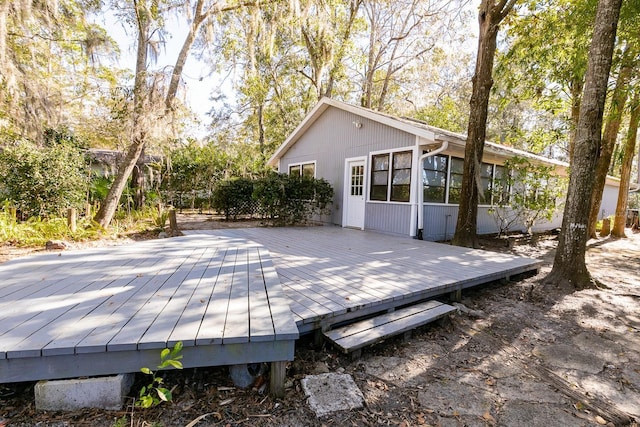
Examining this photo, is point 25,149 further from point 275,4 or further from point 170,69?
point 275,4

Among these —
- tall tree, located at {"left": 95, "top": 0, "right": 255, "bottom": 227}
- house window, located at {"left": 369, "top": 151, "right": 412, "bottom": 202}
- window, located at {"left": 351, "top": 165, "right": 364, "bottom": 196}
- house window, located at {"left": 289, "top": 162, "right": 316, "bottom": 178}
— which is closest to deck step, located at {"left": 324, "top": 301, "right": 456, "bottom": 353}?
house window, located at {"left": 369, "top": 151, "right": 412, "bottom": 202}

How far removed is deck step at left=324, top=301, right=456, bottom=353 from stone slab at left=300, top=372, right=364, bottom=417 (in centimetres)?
21

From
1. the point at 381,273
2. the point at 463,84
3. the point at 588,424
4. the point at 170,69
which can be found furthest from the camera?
the point at 463,84

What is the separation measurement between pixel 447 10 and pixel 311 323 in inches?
593

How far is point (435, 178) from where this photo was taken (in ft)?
23.7

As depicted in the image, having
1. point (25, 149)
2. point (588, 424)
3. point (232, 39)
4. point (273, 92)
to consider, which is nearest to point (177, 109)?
point (25, 149)

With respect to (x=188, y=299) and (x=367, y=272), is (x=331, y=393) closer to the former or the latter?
(x=188, y=299)

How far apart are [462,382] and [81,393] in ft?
7.45

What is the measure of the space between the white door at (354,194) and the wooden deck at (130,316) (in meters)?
5.61

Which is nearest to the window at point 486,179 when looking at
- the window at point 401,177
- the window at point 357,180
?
the window at point 401,177

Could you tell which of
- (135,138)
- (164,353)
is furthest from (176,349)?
(135,138)

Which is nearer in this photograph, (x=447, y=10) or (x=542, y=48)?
(x=542, y=48)

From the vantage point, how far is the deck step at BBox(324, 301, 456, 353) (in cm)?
217

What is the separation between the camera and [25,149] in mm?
5793
